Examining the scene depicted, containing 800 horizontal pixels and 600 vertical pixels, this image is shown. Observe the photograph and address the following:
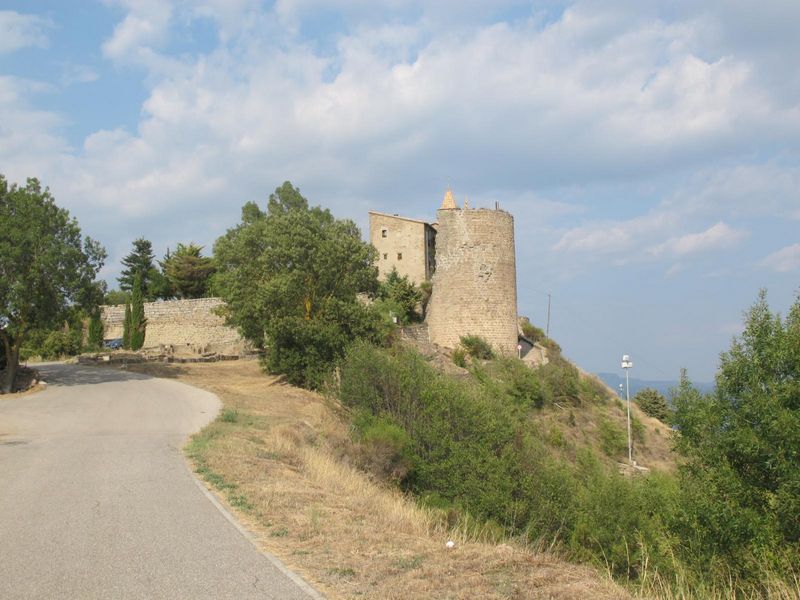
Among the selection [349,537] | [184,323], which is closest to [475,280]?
[184,323]

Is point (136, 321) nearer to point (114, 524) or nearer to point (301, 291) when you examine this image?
point (301, 291)

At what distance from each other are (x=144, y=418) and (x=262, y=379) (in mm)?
12003

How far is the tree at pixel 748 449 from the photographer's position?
10.9 m

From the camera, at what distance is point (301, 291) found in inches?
1097

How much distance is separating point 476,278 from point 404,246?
49.0 ft

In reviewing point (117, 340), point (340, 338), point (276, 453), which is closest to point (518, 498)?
point (276, 453)

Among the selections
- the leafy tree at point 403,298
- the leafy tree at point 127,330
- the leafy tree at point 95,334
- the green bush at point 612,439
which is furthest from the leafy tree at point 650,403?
the leafy tree at point 95,334

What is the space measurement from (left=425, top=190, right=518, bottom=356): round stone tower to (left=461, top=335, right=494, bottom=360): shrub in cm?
35

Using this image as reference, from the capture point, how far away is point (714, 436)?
12.3 m

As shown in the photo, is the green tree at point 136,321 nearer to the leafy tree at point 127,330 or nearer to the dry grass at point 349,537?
the leafy tree at point 127,330

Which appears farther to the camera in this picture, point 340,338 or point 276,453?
point 340,338

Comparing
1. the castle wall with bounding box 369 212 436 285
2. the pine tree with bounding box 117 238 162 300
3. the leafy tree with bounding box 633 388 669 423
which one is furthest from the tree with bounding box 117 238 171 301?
the leafy tree with bounding box 633 388 669 423

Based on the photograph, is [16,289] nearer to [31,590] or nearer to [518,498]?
[518,498]

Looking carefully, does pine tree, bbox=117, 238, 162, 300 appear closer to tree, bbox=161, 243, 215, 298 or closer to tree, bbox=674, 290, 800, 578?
tree, bbox=161, 243, 215, 298
